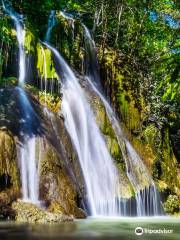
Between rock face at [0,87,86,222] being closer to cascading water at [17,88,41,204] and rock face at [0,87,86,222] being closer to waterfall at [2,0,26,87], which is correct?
cascading water at [17,88,41,204]

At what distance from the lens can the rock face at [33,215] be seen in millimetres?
10336

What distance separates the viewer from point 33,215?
10.4m

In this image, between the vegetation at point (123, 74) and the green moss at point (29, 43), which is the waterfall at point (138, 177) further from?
the green moss at point (29, 43)

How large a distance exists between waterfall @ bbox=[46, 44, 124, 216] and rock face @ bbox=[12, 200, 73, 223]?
3117mm

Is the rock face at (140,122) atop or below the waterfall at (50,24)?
below

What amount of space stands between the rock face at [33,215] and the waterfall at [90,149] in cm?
312

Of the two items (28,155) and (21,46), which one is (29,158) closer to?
(28,155)

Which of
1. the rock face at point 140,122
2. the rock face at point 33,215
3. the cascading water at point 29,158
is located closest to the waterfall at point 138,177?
the rock face at point 140,122

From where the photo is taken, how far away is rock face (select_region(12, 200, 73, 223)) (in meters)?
10.3

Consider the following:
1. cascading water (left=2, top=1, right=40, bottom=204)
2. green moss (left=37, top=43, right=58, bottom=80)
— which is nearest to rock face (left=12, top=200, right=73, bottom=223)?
cascading water (left=2, top=1, right=40, bottom=204)

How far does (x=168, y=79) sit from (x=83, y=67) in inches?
587

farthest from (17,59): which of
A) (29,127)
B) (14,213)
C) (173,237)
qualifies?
(173,237)

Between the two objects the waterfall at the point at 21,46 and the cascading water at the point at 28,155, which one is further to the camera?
the waterfall at the point at 21,46

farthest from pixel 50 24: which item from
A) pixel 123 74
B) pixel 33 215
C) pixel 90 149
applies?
pixel 33 215
